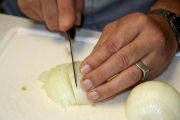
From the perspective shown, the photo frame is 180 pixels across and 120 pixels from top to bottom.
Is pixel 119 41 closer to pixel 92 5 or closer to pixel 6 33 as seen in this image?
pixel 92 5

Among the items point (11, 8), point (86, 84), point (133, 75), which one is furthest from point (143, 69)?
point (11, 8)

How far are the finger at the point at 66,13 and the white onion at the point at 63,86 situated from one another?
0.21 meters

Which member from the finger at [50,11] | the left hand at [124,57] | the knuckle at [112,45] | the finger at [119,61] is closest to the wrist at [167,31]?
the left hand at [124,57]

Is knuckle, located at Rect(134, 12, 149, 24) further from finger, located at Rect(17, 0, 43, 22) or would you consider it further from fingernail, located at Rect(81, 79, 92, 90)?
finger, located at Rect(17, 0, 43, 22)

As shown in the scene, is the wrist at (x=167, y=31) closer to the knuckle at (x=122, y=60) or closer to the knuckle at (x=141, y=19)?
the knuckle at (x=141, y=19)

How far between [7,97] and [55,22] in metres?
0.47

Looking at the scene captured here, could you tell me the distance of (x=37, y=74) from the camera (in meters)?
1.16

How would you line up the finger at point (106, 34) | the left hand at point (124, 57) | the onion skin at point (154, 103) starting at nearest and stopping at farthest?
the onion skin at point (154, 103)
the left hand at point (124, 57)
the finger at point (106, 34)

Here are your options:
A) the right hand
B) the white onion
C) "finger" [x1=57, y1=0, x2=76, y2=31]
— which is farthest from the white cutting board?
"finger" [x1=57, y1=0, x2=76, y2=31]

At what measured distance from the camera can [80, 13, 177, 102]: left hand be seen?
983 millimetres

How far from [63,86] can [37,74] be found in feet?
0.59

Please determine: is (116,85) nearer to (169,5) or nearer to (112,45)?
(112,45)

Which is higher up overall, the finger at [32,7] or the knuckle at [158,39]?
the knuckle at [158,39]

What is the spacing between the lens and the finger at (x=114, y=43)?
1.02 meters
